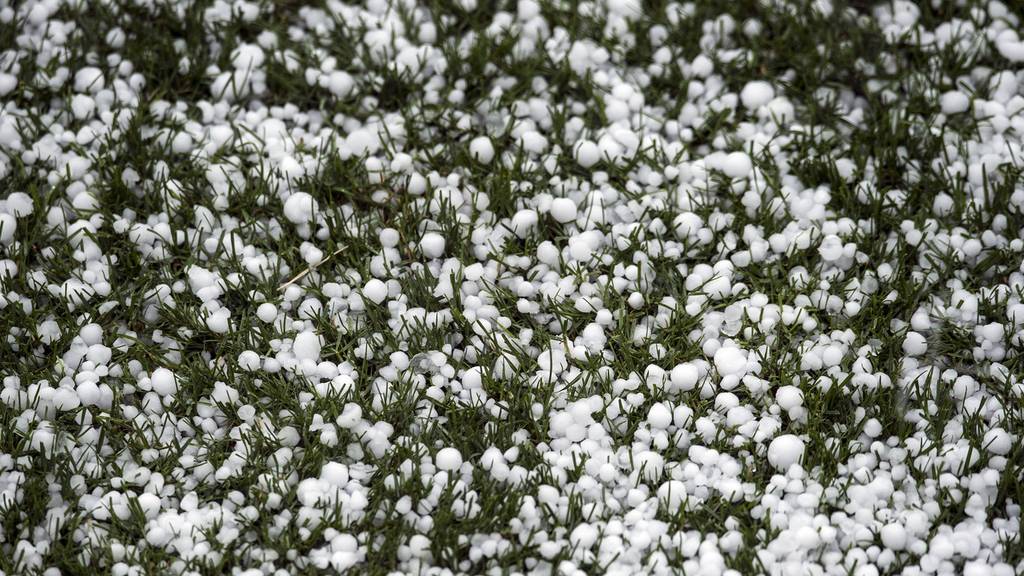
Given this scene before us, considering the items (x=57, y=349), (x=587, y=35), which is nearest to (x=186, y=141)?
(x=57, y=349)

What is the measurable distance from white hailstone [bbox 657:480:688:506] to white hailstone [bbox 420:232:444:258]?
0.72 meters

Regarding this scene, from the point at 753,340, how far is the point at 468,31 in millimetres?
1158

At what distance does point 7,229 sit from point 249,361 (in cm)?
66

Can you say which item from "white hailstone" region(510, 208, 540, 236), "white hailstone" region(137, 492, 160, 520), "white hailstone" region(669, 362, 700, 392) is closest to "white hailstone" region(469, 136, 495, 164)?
"white hailstone" region(510, 208, 540, 236)

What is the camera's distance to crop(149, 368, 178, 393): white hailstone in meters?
2.00

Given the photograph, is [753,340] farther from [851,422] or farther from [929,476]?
[929,476]

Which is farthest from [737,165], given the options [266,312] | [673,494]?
[266,312]

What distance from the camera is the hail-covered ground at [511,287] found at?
1.83 m

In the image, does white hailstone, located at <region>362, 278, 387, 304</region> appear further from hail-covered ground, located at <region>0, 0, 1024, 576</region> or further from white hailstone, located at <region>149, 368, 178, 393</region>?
white hailstone, located at <region>149, 368, 178, 393</region>

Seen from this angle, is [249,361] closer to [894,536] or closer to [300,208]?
[300,208]

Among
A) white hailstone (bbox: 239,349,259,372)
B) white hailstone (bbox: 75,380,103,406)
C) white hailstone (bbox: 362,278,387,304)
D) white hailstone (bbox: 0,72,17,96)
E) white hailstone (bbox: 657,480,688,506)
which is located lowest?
white hailstone (bbox: 657,480,688,506)

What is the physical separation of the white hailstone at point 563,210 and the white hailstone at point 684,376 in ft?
1.48

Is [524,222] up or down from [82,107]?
down

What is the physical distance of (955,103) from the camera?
8.04ft
